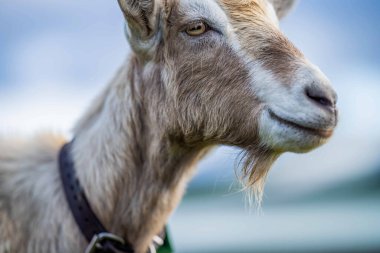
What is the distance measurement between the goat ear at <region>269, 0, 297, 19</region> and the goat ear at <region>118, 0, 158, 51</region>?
3.90ft

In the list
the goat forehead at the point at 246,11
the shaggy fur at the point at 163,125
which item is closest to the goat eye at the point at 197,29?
the shaggy fur at the point at 163,125

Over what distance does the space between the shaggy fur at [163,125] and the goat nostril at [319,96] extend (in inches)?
4.1

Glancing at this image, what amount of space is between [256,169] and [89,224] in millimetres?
1047

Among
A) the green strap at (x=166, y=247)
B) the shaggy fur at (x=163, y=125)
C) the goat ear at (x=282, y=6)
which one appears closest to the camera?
the shaggy fur at (x=163, y=125)

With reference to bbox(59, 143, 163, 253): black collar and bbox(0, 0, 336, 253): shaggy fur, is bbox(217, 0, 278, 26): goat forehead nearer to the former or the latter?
bbox(0, 0, 336, 253): shaggy fur

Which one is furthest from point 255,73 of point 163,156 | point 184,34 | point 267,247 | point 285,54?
point 267,247

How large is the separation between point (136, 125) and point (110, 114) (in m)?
0.21

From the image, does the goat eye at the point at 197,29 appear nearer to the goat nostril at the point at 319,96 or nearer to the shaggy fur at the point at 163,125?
the shaggy fur at the point at 163,125

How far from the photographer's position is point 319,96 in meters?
3.38

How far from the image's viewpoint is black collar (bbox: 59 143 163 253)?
4012mm

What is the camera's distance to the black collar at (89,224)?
13.2 ft

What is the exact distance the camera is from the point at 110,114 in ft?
14.0

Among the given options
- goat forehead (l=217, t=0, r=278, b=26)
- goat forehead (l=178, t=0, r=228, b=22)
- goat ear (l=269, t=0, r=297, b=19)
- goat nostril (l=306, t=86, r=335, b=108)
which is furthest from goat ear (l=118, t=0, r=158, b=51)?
goat ear (l=269, t=0, r=297, b=19)

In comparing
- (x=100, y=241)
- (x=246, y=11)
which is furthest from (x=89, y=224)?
(x=246, y=11)
